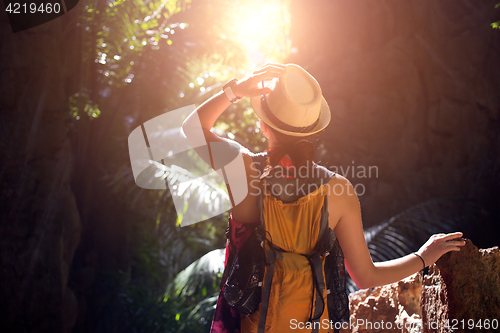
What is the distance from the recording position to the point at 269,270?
1.02 meters

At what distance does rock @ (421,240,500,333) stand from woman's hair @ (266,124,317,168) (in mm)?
785

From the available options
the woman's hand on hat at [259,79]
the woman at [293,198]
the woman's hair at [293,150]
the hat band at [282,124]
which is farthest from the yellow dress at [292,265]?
the woman's hand on hat at [259,79]

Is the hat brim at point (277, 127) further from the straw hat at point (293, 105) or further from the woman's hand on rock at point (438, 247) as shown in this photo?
the woman's hand on rock at point (438, 247)

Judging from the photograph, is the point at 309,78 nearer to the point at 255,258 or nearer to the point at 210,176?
the point at 255,258

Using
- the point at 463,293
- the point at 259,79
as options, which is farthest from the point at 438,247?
the point at 259,79

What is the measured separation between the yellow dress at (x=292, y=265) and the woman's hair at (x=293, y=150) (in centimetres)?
12

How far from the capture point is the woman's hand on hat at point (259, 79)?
1.12 meters

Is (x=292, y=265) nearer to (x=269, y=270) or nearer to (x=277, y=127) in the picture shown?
(x=269, y=270)

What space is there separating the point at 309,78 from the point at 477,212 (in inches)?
194

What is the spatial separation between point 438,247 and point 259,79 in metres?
0.95

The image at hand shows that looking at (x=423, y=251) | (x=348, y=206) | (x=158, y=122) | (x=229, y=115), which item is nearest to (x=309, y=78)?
(x=348, y=206)

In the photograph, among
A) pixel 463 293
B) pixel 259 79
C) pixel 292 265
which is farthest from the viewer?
pixel 463 293

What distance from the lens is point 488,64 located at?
5.25 m

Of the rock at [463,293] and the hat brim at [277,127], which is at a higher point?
the hat brim at [277,127]
